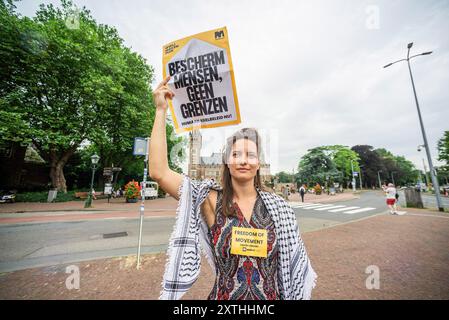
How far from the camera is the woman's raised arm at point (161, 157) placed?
54.5 inches

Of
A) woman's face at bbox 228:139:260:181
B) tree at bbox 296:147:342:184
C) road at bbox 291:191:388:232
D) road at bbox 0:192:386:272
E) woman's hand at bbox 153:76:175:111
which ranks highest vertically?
tree at bbox 296:147:342:184

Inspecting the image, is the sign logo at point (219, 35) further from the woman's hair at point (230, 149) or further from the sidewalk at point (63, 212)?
the sidewalk at point (63, 212)

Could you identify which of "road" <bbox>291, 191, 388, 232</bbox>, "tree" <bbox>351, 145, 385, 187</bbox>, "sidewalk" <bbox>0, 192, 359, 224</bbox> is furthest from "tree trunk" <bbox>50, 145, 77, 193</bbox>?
"tree" <bbox>351, 145, 385, 187</bbox>

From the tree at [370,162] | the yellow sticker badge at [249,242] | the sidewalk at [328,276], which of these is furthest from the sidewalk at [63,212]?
the tree at [370,162]

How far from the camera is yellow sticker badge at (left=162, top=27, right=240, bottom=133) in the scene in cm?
156

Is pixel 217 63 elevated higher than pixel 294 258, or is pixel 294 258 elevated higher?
pixel 217 63

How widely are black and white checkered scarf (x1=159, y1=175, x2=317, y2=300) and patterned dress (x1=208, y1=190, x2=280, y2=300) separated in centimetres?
9

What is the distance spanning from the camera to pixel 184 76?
1646 mm

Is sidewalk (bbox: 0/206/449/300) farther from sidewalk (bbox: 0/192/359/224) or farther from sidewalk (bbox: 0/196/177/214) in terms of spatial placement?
sidewalk (bbox: 0/196/177/214)
